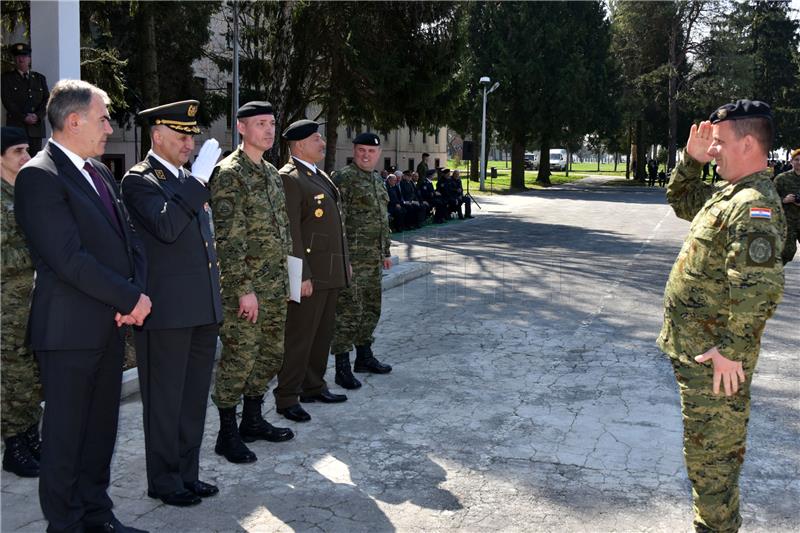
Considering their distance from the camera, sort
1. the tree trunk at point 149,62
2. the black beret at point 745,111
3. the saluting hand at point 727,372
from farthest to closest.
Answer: the tree trunk at point 149,62 → the black beret at point 745,111 → the saluting hand at point 727,372

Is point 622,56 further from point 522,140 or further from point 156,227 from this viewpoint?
point 156,227

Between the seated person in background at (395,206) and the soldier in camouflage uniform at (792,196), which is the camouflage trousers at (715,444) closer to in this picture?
the soldier in camouflage uniform at (792,196)

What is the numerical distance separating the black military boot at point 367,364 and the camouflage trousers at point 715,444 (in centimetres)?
347

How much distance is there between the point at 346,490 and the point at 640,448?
1.87m

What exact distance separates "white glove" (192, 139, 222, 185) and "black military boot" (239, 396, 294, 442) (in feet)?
5.48

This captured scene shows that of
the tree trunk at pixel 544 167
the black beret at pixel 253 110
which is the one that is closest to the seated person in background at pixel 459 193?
the black beret at pixel 253 110

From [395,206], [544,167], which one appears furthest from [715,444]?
[544,167]

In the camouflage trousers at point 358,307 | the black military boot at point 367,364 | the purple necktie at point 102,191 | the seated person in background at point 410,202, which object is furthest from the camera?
the seated person in background at point 410,202

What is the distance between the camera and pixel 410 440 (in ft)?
16.3

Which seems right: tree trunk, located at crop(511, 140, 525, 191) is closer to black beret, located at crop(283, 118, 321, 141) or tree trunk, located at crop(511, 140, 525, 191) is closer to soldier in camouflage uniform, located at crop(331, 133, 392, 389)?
soldier in camouflage uniform, located at crop(331, 133, 392, 389)

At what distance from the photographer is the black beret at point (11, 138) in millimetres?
4280

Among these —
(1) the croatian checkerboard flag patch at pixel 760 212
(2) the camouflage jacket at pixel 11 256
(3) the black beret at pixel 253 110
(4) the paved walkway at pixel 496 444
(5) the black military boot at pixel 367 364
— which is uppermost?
(3) the black beret at pixel 253 110

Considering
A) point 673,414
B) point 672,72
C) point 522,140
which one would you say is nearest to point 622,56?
point 672,72

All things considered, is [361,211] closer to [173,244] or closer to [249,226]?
[249,226]
